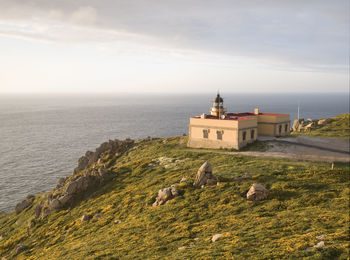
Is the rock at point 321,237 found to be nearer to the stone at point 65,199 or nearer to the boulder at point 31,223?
the stone at point 65,199

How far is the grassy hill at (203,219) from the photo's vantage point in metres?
19.5

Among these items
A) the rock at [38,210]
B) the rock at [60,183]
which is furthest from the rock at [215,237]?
the rock at [60,183]

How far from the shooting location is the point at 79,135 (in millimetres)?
140125

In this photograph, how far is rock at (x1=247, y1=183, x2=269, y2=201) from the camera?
Answer: 94.5ft

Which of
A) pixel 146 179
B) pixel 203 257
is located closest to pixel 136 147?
pixel 146 179

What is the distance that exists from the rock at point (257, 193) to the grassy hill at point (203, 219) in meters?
0.71

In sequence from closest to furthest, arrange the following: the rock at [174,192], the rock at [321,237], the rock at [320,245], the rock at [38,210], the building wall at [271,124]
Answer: the rock at [320,245] < the rock at [321,237] < the rock at [174,192] < the rock at [38,210] < the building wall at [271,124]

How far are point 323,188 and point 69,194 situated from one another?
38037mm

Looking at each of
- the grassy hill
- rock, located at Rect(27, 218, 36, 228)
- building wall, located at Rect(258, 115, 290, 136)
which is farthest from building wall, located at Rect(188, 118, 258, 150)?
rock, located at Rect(27, 218, 36, 228)

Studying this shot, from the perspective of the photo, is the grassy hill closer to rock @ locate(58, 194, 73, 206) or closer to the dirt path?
rock @ locate(58, 194, 73, 206)

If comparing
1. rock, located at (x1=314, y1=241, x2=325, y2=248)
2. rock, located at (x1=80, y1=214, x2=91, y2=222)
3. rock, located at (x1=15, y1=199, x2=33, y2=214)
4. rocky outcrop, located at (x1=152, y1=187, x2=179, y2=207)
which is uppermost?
rock, located at (x1=314, y1=241, x2=325, y2=248)

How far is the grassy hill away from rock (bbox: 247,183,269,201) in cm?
71

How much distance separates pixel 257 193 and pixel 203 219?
664cm

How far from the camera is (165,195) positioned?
33.8 m
